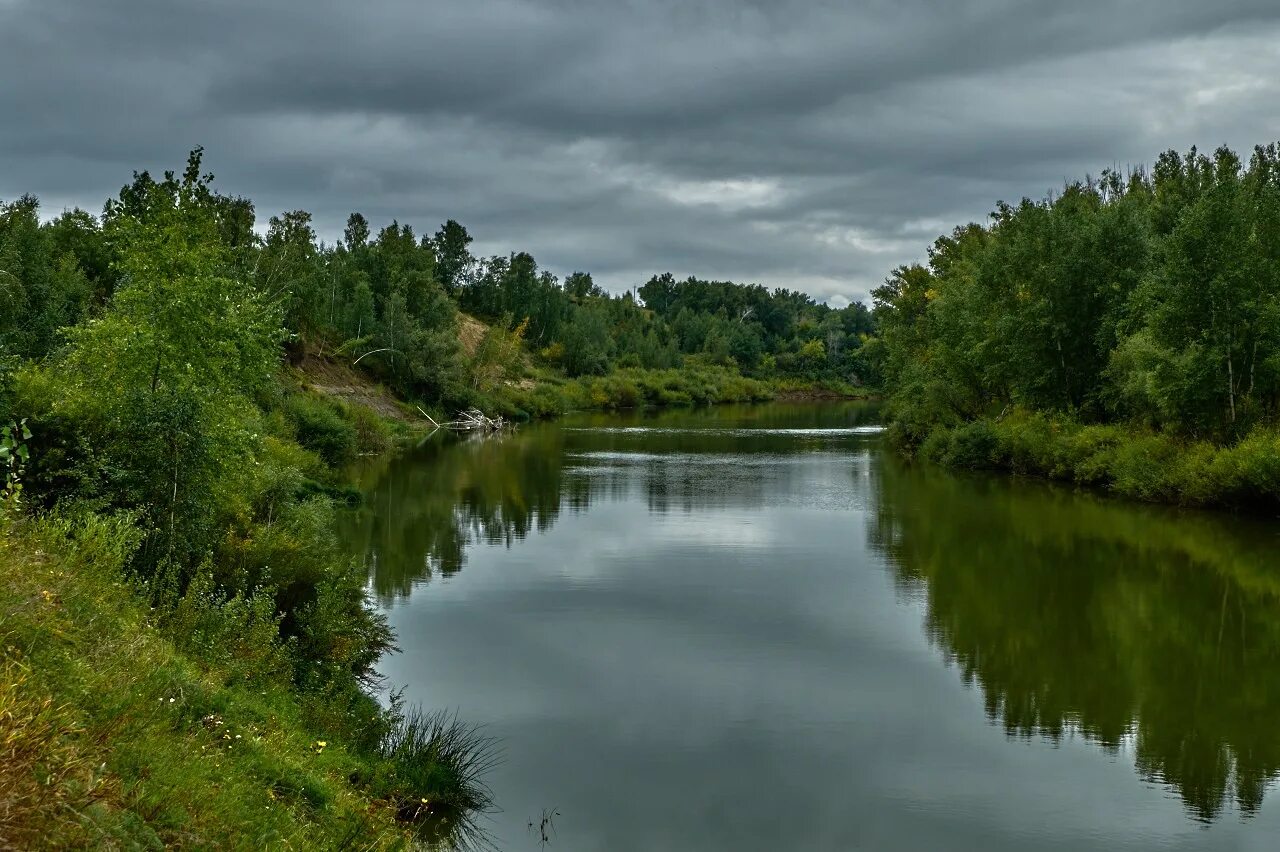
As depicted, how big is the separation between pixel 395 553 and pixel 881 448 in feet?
129

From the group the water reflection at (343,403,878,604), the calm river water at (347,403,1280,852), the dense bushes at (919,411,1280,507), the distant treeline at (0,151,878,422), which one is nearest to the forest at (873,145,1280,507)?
the dense bushes at (919,411,1280,507)

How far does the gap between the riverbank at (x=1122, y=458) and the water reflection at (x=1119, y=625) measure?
1026 mm

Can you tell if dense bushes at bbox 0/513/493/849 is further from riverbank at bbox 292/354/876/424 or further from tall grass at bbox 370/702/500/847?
riverbank at bbox 292/354/876/424

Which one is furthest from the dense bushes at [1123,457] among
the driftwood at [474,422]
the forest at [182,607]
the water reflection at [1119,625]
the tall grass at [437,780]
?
the driftwood at [474,422]

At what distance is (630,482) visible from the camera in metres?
41.3

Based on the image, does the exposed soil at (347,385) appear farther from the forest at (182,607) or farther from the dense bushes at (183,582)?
the dense bushes at (183,582)

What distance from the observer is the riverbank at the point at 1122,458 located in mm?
30844

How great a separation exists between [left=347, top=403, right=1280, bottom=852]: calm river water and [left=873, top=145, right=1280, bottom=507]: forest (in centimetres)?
270

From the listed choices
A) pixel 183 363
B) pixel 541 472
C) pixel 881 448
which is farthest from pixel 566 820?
pixel 881 448

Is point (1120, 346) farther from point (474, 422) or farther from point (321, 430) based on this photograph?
point (474, 422)

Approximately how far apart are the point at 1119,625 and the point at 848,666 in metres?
6.27

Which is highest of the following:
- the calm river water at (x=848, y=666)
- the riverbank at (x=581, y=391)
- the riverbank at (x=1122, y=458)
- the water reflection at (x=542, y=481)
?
the riverbank at (x=581, y=391)

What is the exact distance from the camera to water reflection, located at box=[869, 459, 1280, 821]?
14.1 metres

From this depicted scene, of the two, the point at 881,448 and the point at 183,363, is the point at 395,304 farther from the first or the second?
the point at 183,363
